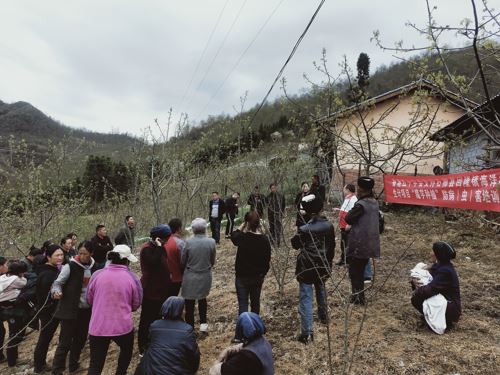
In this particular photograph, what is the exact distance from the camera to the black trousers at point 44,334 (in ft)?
14.4

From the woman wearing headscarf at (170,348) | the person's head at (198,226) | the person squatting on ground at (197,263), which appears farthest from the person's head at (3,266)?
the woman wearing headscarf at (170,348)

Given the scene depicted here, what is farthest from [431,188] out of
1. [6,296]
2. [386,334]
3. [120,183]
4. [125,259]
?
[120,183]

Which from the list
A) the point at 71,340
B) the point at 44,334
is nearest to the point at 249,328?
the point at 71,340

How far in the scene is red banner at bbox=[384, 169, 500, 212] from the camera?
20.6ft

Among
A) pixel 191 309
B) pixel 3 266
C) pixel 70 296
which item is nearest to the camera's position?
pixel 70 296

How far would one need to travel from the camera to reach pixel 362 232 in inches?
179

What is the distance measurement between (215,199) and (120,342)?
611cm

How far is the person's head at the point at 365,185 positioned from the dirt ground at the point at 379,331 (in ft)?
3.40

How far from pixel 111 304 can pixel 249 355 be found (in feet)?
5.72

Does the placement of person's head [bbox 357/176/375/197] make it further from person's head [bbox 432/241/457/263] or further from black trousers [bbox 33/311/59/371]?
black trousers [bbox 33/311/59/371]

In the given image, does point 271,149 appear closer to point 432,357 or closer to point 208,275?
point 208,275

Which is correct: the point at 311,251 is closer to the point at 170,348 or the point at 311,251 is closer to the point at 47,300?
the point at 170,348

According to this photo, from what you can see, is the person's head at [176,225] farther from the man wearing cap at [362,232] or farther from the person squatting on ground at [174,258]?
the man wearing cap at [362,232]

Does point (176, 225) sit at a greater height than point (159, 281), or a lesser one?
greater
